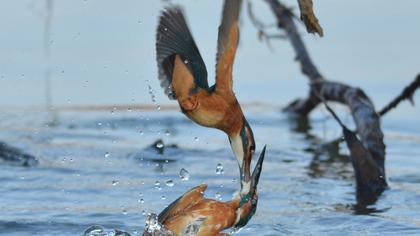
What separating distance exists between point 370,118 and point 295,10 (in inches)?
105

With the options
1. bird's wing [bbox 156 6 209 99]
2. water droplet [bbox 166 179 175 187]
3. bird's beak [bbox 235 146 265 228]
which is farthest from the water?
bird's wing [bbox 156 6 209 99]

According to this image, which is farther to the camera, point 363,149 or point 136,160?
point 136,160

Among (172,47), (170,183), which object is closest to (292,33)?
(170,183)

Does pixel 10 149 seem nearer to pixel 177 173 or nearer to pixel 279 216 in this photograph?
pixel 177 173

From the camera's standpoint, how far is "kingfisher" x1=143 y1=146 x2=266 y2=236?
17.0ft

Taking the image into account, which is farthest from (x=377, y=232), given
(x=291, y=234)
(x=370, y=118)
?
(x=370, y=118)

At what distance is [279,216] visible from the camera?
739 cm

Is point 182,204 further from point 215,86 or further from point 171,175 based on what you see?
point 171,175

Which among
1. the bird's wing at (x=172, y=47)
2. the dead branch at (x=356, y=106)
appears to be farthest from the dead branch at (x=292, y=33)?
the bird's wing at (x=172, y=47)

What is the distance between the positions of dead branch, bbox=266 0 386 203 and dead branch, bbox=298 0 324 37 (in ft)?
8.40

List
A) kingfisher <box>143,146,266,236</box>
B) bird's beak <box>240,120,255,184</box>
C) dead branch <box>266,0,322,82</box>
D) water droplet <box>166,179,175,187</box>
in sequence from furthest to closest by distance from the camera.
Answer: dead branch <box>266,0,322,82</box>, water droplet <box>166,179,175,187</box>, bird's beak <box>240,120,255,184</box>, kingfisher <box>143,146,266,236</box>

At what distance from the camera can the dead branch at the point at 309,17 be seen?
5.50 metres

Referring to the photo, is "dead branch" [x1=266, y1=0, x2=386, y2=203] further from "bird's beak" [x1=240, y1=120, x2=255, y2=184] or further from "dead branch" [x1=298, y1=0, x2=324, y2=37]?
"bird's beak" [x1=240, y1=120, x2=255, y2=184]

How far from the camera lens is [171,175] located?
8.89m
